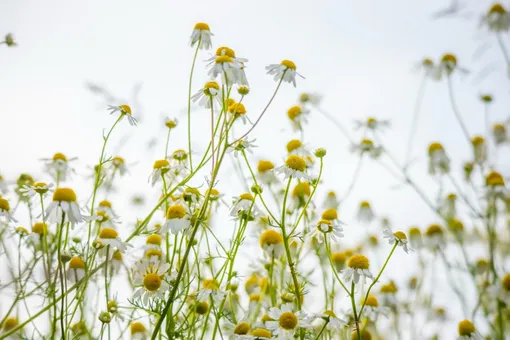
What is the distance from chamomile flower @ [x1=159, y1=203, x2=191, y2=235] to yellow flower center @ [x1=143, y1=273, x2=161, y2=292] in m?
0.14

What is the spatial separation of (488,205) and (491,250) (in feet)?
1.46

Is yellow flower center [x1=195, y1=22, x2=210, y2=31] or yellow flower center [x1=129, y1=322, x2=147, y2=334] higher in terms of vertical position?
yellow flower center [x1=195, y1=22, x2=210, y2=31]

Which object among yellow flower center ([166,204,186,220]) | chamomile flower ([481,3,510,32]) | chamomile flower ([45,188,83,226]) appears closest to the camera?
chamomile flower ([45,188,83,226])

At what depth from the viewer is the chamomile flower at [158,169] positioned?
2.08 meters

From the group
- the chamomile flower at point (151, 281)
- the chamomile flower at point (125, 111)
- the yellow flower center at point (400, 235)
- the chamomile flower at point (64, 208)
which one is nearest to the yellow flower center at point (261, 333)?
the chamomile flower at point (151, 281)

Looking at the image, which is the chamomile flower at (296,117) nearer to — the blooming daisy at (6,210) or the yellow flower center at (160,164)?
the yellow flower center at (160,164)

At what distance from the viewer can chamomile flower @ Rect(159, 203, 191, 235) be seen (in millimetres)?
1748

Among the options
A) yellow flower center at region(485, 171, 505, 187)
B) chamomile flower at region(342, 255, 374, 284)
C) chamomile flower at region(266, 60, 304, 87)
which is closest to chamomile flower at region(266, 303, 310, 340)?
chamomile flower at region(342, 255, 374, 284)

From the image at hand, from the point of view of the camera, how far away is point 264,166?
107 inches

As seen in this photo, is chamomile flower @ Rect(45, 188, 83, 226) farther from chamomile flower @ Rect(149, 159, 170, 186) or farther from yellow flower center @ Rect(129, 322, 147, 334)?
yellow flower center @ Rect(129, 322, 147, 334)

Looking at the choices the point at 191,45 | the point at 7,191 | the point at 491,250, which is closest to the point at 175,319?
the point at 191,45

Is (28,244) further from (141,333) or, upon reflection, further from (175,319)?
(175,319)

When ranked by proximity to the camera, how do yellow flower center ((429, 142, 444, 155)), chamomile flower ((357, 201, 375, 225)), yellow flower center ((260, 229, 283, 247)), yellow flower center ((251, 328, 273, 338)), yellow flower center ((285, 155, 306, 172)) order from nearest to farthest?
yellow flower center ((251, 328, 273, 338))
yellow flower center ((285, 155, 306, 172))
yellow flower center ((260, 229, 283, 247))
yellow flower center ((429, 142, 444, 155))
chamomile flower ((357, 201, 375, 225))

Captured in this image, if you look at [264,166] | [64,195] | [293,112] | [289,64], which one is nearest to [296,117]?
[293,112]
